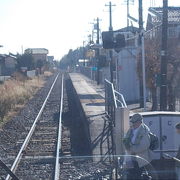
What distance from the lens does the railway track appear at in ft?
39.6

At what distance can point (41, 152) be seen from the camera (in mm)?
16266

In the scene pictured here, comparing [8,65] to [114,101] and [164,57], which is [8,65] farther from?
[114,101]

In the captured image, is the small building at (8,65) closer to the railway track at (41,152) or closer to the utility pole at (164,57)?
the railway track at (41,152)

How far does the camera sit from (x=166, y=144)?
1130 cm

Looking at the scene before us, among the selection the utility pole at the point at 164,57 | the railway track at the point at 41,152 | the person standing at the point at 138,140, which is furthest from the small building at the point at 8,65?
the person standing at the point at 138,140

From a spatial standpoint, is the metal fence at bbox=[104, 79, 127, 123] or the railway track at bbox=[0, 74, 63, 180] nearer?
the railway track at bbox=[0, 74, 63, 180]

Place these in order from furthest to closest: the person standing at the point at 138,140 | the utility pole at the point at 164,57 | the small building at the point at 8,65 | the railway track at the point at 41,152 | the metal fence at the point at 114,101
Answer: the small building at the point at 8,65, the utility pole at the point at 164,57, the metal fence at the point at 114,101, the railway track at the point at 41,152, the person standing at the point at 138,140

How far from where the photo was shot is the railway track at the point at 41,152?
39.6ft

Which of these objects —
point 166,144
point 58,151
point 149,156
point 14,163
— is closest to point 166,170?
point 149,156

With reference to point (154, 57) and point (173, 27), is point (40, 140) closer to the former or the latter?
point (154, 57)

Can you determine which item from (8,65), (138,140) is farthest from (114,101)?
(8,65)

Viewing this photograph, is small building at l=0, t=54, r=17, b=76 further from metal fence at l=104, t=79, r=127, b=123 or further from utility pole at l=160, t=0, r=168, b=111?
metal fence at l=104, t=79, r=127, b=123

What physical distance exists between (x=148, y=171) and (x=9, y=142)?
33.4 ft

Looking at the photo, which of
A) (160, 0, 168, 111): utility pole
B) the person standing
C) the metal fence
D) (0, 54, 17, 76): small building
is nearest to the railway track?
the person standing
